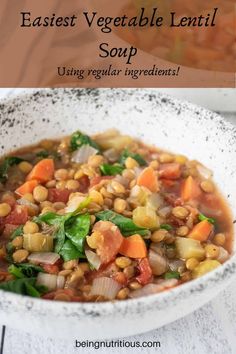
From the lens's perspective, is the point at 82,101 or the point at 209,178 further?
the point at 82,101

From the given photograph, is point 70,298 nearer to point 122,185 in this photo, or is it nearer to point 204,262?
point 204,262

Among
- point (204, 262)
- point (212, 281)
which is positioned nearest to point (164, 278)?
point (204, 262)

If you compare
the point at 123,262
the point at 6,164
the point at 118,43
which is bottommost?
the point at 6,164

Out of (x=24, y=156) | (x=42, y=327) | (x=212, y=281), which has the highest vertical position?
(x=212, y=281)

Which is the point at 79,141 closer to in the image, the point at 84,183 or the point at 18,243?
the point at 84,183

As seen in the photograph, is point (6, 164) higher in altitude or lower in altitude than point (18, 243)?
lower

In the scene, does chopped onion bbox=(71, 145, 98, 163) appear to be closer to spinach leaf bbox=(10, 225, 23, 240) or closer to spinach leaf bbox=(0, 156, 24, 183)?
spinach leaf bbox=(0, 156, 24, 183)

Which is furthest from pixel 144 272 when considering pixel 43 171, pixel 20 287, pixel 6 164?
pixel 6 164
